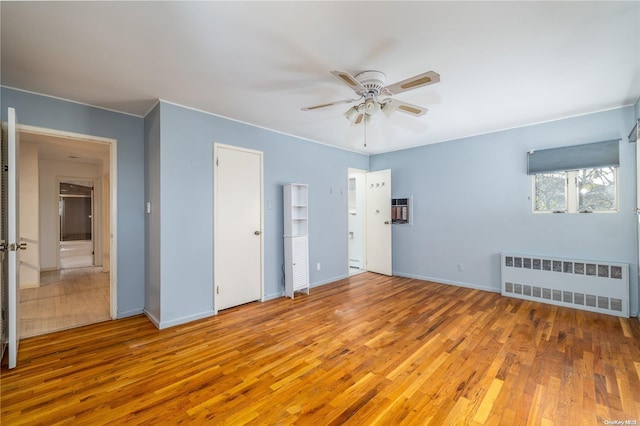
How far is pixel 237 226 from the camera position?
3852 mm

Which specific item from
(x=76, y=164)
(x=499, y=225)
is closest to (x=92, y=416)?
(x=499, y=225)

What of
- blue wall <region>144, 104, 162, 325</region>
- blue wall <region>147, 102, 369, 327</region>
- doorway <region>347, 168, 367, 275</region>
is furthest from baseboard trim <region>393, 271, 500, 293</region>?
blue wall <region>144, 104, 162, 325</region>

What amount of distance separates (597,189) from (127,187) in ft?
20.1

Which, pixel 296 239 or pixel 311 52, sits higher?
pixel 311 52

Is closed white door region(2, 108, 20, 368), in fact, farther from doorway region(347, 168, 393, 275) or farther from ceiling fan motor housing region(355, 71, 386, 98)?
doorway region(347, 168, 393, 275)

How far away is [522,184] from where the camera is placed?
420 cm

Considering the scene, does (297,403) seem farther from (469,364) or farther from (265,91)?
(265,91)

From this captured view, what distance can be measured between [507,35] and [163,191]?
3.55 metres

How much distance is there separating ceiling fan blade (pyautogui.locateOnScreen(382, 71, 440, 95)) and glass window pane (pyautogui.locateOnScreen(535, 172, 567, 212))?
10.4ft

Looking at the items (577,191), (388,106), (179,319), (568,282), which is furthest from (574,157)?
(179,319)

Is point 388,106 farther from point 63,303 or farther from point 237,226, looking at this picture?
point 63,303

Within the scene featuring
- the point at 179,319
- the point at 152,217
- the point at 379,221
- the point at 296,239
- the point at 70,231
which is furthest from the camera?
the point at 70,231

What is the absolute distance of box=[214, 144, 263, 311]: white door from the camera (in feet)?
12.0

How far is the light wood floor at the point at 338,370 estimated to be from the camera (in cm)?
182
